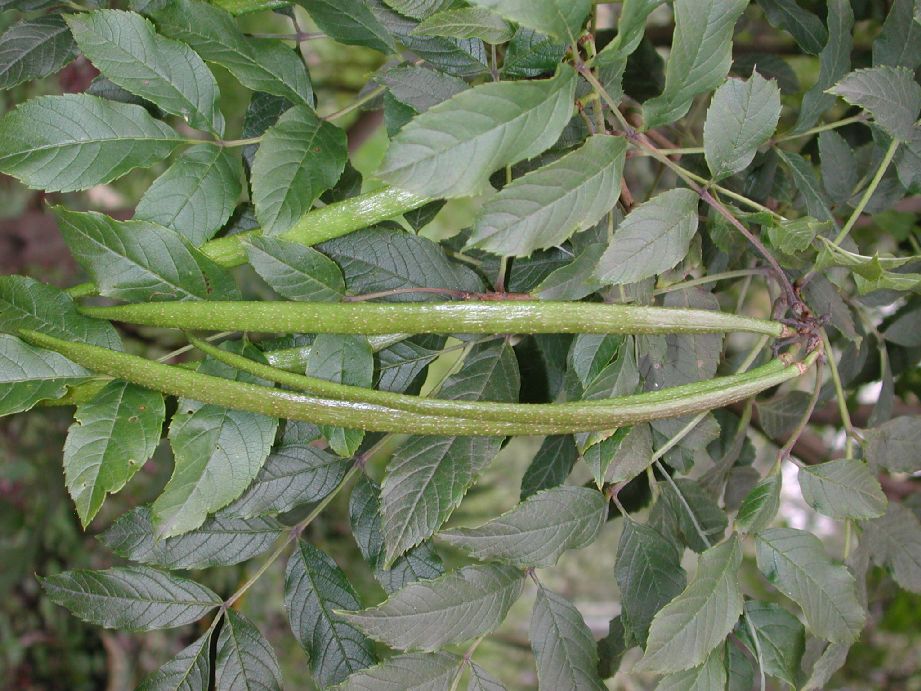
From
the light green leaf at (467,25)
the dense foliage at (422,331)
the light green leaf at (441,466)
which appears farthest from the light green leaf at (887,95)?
the light green leaf at (441,466)

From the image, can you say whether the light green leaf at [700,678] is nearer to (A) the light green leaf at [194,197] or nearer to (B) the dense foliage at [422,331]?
(B) the dense foliage at [422,331]

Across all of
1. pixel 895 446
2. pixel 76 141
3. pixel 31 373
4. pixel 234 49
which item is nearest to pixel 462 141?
pixel 234 49

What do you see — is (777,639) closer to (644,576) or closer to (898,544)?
(644,576)

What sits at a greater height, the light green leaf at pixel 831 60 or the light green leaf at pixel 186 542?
the light green leaf at pixel 831 60

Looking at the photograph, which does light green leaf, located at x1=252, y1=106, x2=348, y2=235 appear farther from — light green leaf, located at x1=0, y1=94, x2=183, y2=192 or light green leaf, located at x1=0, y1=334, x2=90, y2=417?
light green leaf, located at x1=0, y1=334, x2=90, y2=417

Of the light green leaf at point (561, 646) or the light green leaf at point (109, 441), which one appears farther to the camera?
the light green leaf at point (561, 646)

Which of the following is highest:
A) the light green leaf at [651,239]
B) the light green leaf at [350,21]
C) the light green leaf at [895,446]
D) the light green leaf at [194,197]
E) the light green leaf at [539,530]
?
the light green leaf at [350,21]

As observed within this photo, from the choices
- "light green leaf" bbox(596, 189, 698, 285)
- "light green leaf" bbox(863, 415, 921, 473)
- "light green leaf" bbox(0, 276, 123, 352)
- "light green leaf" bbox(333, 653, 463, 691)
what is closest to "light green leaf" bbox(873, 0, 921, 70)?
"light green leaf" bbox(596, 189, 698, 285)
